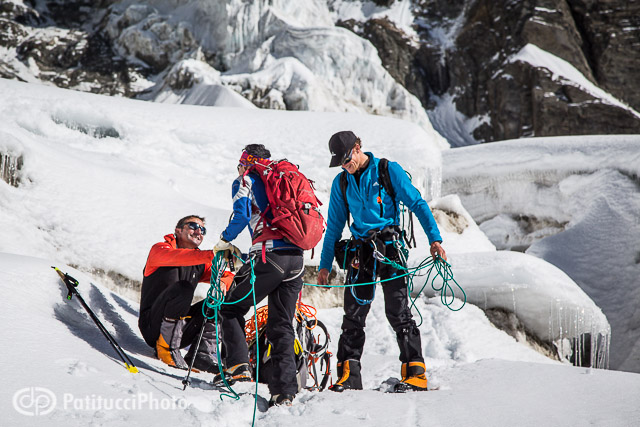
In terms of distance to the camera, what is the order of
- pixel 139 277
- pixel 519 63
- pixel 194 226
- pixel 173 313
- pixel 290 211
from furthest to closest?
pixel 519 63
pixel 139 277
pixel 194 226
pixel 173 313
pixel 290 211

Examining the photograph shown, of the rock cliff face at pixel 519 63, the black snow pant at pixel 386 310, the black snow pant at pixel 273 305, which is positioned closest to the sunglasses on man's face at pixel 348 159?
the black snow pant at pixel 386 310

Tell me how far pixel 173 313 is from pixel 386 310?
1.44m

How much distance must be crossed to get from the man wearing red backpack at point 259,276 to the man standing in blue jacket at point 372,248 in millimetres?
512

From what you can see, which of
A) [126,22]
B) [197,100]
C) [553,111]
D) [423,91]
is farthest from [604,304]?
[126,22]

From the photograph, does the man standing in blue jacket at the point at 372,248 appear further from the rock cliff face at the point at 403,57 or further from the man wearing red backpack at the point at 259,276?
the rock cliff face at the point at 403,57

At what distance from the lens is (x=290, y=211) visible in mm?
2859

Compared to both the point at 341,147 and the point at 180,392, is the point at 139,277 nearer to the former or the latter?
the point at 180,392

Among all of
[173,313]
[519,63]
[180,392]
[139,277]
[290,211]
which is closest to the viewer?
[180,392]

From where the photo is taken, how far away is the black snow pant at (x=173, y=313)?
3512 millimetres

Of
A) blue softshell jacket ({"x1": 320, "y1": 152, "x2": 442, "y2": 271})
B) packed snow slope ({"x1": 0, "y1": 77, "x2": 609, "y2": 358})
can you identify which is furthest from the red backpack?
packed snow slope ({"x1": 0, "y1": 77, "x2": 609, "y2": 358})

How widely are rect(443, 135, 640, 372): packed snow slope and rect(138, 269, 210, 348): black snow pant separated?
934 centimetres

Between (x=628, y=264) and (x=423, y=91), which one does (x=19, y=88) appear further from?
(x=423, y=91)
